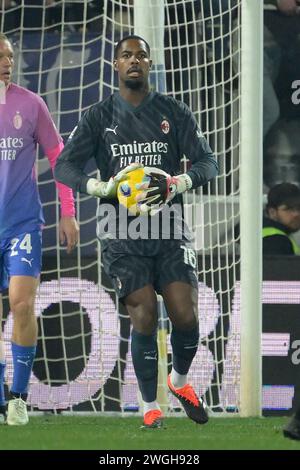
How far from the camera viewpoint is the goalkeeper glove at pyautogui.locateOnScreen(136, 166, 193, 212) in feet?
22.7

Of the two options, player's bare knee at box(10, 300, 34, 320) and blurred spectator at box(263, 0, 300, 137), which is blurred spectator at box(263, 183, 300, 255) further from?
player's bare knee at box(10, 300, 34, 320)

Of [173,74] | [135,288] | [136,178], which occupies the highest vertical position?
[173,74]

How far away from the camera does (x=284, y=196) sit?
376 inches

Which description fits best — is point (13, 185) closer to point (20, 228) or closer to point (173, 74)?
point (20, 228)

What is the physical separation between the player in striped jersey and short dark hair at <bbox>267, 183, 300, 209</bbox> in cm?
227

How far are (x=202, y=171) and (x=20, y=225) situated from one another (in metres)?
1.01

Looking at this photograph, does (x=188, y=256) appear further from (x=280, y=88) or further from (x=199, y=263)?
(x=280, y=88)

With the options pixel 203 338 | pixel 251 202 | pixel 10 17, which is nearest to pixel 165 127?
pixel 251 202

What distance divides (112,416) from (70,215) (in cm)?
138

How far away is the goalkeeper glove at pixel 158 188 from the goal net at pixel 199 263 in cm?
150

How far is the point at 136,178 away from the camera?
6.93 m

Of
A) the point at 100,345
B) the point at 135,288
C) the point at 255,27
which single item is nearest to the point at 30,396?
the point at 100,345

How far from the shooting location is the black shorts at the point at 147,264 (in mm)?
7055

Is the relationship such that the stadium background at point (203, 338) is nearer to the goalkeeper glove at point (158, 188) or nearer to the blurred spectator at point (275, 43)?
the blurred spectator at point (275, 43)
